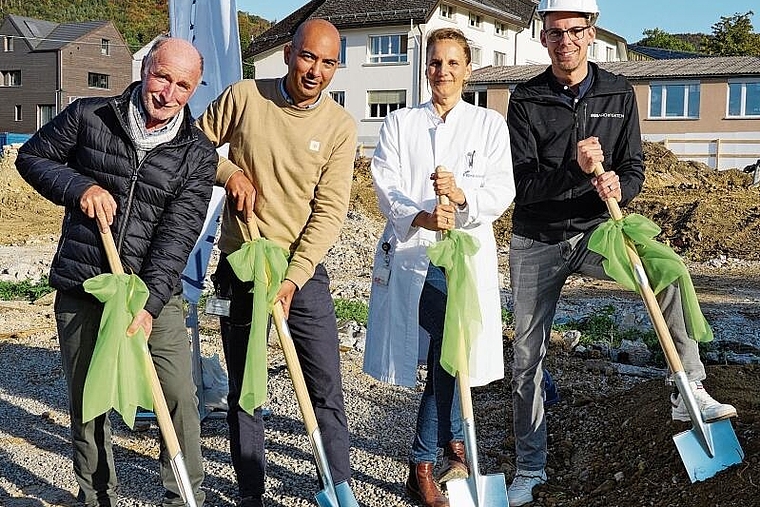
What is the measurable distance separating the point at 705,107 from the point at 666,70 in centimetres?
216

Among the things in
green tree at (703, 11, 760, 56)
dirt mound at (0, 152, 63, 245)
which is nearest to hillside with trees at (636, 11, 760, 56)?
green tree at (703, 11, 760, 56)

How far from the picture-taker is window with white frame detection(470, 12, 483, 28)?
3758cm

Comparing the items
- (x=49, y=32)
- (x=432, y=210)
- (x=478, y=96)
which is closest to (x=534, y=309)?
(x=432, y=210)

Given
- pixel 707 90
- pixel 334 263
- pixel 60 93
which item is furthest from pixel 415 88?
pixel 60 93

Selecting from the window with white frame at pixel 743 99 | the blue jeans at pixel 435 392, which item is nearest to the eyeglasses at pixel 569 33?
the blue jeans at pixel 435 392

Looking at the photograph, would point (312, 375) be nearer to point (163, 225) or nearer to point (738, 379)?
point (163, 225)

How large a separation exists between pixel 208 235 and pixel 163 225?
1761 millimetres

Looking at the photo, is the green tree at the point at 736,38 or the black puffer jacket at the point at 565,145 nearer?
the black puffer jacket at the point at 565,145

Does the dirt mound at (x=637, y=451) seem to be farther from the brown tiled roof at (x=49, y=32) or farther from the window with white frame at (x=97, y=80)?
the window with white frame at (x=97, y=80)

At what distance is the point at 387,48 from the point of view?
35625 millimetres

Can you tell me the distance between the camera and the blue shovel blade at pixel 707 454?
12.6 feet

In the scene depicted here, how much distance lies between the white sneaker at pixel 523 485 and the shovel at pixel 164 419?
5.27 ft

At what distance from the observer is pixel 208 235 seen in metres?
5.41

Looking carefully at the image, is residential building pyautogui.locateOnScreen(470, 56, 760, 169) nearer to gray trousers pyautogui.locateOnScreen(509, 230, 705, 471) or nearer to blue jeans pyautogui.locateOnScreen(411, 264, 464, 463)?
gray trousers pyautogui.locateOnScreen(509, 230, 705, 471)
